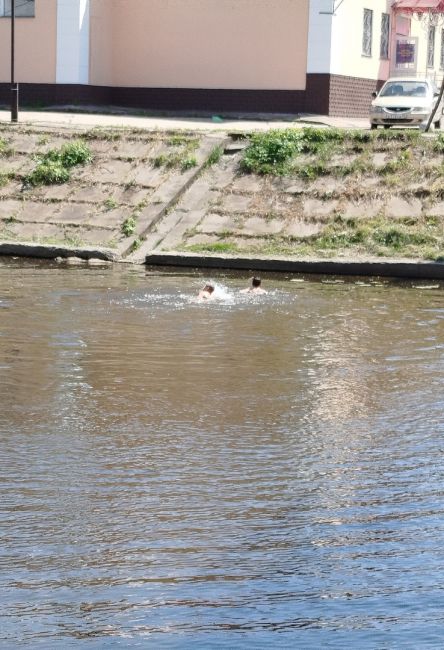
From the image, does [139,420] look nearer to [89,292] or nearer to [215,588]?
[215,588]

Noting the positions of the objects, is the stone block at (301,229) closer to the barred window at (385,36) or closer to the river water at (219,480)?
the river water at (219,480)

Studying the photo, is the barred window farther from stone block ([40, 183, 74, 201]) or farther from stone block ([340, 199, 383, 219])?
stone block ([340, 199, 383, 219])

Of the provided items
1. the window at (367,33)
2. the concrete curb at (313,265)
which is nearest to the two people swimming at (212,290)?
the concrete curb at (313,265)

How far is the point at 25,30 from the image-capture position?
3884 centimetres

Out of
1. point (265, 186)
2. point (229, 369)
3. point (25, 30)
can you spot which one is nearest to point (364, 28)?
point (25, 30)

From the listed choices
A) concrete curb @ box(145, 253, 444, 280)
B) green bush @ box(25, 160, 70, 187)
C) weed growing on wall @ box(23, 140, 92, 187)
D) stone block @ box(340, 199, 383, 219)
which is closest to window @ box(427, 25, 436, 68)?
weed growing on wall @ box(23, 140, 92, 187)

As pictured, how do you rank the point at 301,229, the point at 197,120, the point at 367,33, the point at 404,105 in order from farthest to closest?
the point at 367,33 < the point at 197,120 < the point at 404,105 < the point at 301,229

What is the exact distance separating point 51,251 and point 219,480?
46.9 ft

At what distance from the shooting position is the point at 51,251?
22938mm

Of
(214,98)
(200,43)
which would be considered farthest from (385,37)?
(214,98)

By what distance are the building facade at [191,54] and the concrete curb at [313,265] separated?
16941mm

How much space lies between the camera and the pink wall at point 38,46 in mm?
38406

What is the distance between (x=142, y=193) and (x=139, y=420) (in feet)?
47.4

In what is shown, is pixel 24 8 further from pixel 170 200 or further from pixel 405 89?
pixel 170 200
